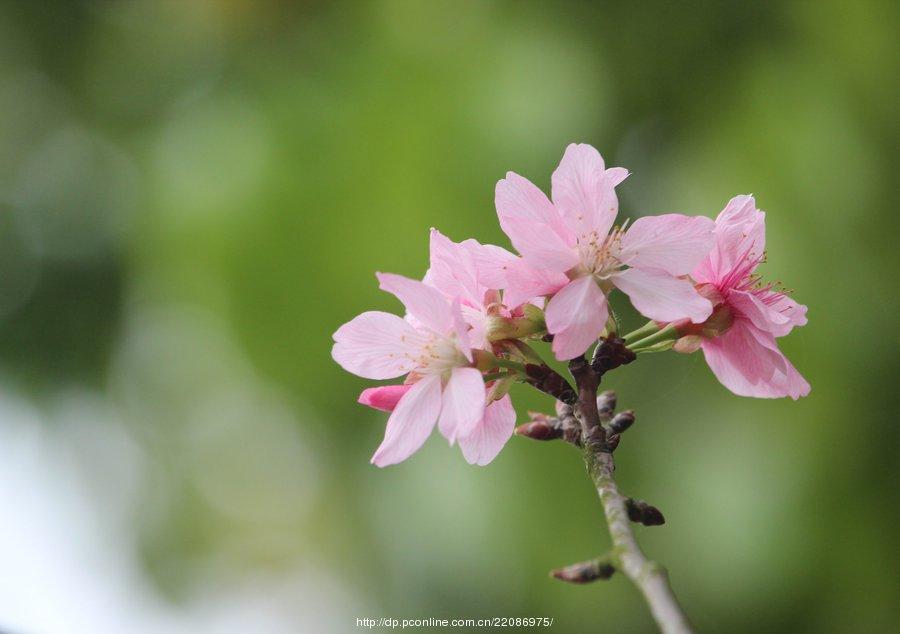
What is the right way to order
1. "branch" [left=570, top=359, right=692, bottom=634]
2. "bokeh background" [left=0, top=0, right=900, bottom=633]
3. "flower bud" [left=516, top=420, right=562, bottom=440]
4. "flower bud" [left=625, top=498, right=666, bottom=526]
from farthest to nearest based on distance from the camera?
1. "bokeh background" [left=0, top=0, right=900, bottom=633]
2. "flower bud" [left=516, top=420, right=562, bottom=440]
3. "flower bud" [left=625, top=498, right=666, bottom=526]
4. "branch" [left=570, top=359, right=692, bottom=634]

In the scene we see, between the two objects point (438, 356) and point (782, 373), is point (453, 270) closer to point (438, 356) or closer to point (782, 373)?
point (438, 356)

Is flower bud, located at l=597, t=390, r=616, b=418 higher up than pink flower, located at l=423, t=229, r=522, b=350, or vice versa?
pink flower, located at l=423, t=229, r=522, b=350

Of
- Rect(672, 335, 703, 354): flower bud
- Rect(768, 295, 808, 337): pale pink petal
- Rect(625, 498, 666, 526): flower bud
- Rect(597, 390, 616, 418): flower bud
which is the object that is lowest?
Rect(625, 498, 666, 526): flower bud

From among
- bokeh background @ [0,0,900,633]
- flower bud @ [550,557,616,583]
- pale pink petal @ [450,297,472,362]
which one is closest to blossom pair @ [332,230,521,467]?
pale pink petal @ [450,297,472,362]

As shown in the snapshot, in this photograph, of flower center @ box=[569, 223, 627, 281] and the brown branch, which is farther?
flower center @ box=[569, 223, 627, 281]

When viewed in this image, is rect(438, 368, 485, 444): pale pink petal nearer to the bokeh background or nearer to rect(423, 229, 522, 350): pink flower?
rect(423, 229, 522, 350): pink flower

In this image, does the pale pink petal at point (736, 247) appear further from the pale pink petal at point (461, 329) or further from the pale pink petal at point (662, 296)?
the pale pink petal at point (461, 329)

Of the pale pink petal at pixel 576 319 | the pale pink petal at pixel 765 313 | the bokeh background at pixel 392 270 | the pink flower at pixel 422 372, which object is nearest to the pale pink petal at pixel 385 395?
the pink flower at pixel 422 372

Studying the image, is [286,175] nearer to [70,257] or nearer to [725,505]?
[70,257]

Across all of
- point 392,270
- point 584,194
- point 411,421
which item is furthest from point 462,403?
point 392,270
